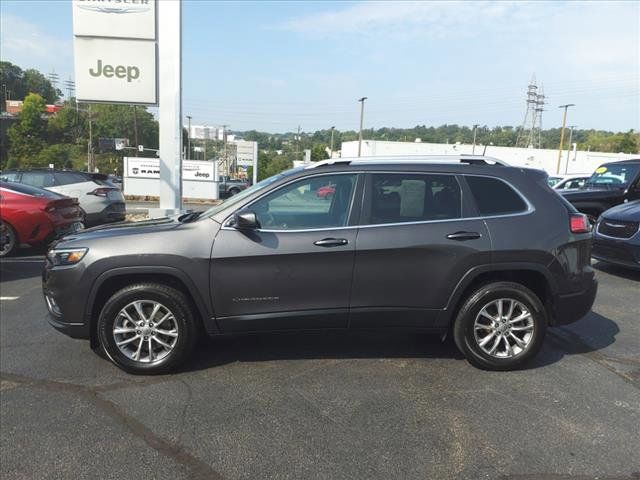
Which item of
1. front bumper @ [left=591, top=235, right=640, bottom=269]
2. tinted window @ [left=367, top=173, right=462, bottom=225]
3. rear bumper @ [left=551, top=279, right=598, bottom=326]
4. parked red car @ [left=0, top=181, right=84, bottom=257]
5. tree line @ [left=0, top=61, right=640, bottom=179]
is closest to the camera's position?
tinted window @ [left=367, top=173, right=462, bottom=225]

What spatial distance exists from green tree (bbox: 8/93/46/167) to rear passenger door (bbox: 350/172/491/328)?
323ft

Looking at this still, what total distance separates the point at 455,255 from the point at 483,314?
22.0 inches

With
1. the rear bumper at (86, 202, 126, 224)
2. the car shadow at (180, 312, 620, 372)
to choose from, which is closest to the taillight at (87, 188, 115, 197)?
the rear bumper at (86, 202, 126, 224)

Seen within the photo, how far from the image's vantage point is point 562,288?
13.9ft

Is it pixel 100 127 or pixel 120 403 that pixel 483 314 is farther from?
pixel 100 127

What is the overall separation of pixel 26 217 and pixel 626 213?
9.82m

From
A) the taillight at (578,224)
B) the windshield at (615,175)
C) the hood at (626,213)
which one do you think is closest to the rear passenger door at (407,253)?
the taillight at (578,224)

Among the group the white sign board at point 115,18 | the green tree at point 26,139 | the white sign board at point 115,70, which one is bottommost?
the green tree at point 26,139

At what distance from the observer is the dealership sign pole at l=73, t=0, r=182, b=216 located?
1238 cm

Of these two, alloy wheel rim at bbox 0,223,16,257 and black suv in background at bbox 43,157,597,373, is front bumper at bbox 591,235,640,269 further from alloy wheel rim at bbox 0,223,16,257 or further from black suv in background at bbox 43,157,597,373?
alloy wheel rim at bbox 0,223,16,257

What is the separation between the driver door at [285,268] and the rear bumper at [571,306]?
1791 millimetres

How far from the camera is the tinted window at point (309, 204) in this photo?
4.11 meters

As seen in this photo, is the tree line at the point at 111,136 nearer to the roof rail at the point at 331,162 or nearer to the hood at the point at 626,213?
the hood at the point at 626,213

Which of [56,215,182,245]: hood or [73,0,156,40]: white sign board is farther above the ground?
[73,0,156,40]: white sign board
